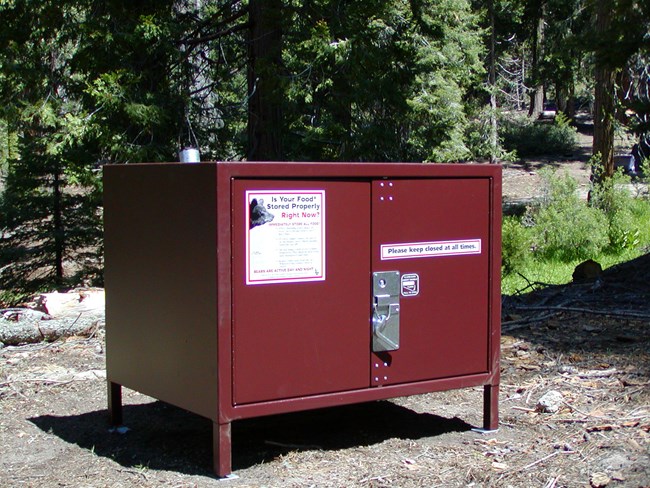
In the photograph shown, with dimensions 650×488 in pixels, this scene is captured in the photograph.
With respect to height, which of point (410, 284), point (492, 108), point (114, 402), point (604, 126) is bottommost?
point (114, 402)

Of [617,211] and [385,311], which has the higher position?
[385,311]

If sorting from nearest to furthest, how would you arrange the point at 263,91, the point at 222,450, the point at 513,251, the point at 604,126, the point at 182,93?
the point at 222,450 → the point at 263,91 → the point at 182,93 → the point at 513,251 → the point at 604,126

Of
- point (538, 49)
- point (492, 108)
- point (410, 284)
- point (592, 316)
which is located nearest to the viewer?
point (410, 284)

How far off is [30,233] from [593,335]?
32.4 feet

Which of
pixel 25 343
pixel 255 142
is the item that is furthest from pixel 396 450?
pixel 255 142

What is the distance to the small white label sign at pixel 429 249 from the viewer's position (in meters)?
4.70

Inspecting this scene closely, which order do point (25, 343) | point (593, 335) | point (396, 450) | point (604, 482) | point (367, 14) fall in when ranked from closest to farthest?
point (604, 482) < point (396, 450) < point (593, 335) < point (25, 343) < point (367, 14)

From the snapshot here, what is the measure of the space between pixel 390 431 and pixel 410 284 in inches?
38.3

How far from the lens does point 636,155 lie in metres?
26.1

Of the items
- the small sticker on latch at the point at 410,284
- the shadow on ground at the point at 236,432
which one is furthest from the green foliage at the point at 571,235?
the small sticker on latch at the point at 410,284

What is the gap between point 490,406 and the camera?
16.5 ft

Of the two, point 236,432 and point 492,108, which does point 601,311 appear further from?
point 492,108

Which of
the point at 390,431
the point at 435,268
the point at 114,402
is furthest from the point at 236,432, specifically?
the point at 435,268

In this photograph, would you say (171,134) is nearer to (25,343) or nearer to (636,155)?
(25,343)
